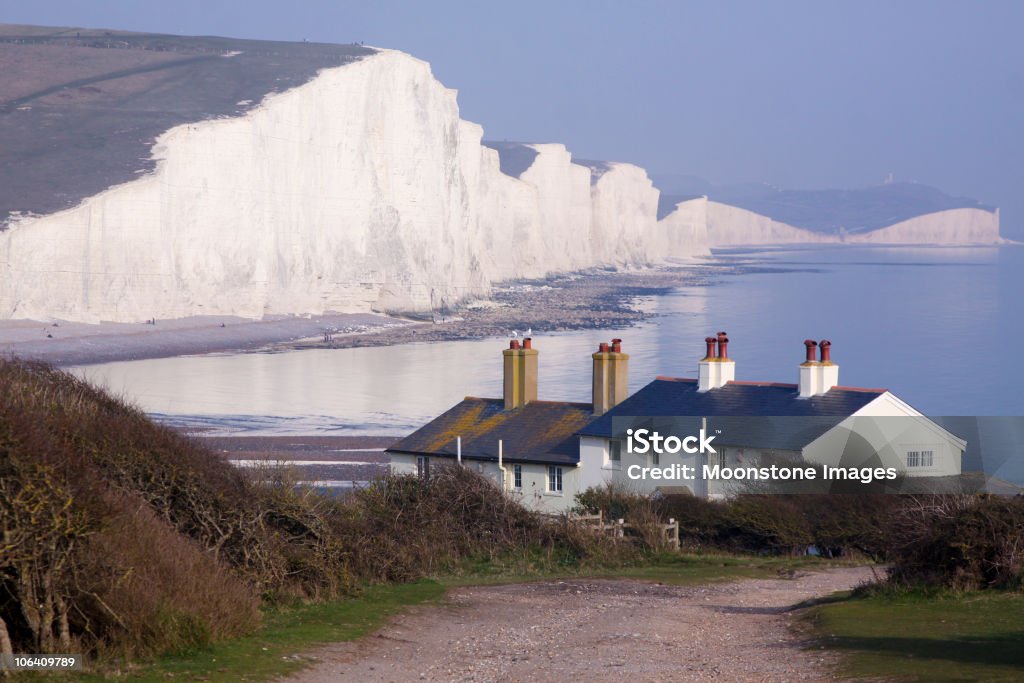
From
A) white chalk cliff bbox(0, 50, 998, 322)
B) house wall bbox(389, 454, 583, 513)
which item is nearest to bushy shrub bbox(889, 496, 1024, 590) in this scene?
house wall bbox(389, 454, 583, 513)

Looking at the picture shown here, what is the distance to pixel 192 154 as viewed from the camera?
259 ft

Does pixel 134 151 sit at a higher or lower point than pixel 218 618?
higher

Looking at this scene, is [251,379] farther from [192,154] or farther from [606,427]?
[606,427]

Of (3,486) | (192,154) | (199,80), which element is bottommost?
(3,486)

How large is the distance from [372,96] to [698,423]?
71.3 meters

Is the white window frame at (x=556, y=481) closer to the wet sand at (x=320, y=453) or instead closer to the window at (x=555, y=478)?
the window at (x=555, y=478)

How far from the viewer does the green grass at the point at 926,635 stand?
948 cm

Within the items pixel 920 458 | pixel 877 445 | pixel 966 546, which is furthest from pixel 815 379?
pixel 966 546

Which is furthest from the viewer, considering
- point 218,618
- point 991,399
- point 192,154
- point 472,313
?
point 472,313

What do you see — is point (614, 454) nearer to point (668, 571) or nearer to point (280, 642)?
point (668, 571)

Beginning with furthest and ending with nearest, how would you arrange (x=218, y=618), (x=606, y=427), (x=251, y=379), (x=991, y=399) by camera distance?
(x=251, y=379) → (x=991, y=399) → (x=606, y=427) → (x=218, y=618)

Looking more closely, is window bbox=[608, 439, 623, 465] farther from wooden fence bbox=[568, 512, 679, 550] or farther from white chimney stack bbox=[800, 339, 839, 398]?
white chimney stack bbox=[800, 339, 839, 398]

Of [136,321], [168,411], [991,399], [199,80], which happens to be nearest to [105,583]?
[168,411]

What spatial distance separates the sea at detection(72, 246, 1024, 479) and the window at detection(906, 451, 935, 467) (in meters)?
11.4
